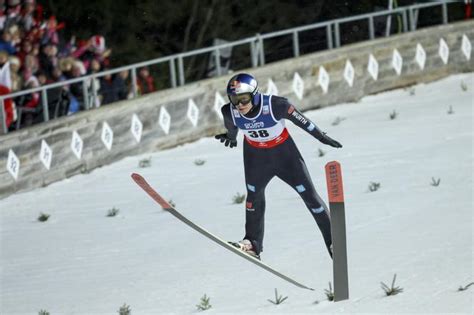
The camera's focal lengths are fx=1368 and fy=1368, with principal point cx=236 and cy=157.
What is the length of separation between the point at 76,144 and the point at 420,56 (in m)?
8.10

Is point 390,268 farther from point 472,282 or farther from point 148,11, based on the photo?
point 148,11

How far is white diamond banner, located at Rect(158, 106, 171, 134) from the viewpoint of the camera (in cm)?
2000

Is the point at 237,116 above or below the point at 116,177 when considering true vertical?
below

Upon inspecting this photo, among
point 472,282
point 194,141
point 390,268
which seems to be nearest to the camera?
point 472,282

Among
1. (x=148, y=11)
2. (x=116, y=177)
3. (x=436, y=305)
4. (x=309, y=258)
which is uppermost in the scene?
(x=148, y=11)

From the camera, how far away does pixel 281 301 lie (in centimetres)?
1277

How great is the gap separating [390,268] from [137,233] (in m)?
3.72

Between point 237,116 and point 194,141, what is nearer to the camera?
point 237,116

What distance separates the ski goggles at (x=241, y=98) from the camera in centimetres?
1123

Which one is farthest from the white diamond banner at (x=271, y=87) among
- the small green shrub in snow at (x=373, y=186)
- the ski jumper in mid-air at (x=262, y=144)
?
the ski jumper in mid-air at (x=262, y=144)

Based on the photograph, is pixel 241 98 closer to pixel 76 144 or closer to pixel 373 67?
pixel 76 144

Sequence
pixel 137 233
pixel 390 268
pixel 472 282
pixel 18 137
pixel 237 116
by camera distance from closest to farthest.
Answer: pixel 237 116 < pixel 472 282 < pixel 390 268 < pixel 137 233 < pixel 18 137

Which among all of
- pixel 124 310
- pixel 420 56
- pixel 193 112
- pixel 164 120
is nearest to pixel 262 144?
pixel 124 310

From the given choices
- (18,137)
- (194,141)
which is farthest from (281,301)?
(194,141)
